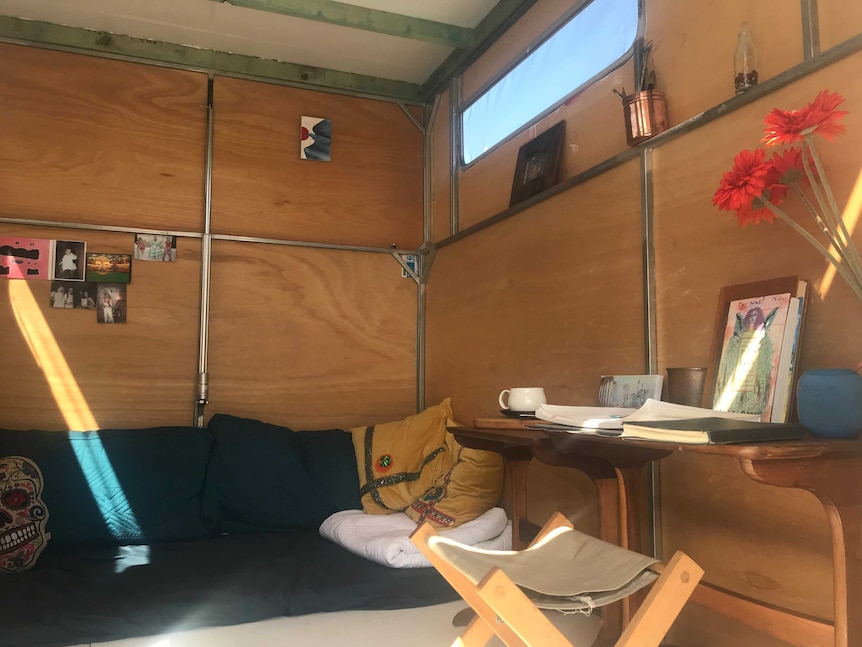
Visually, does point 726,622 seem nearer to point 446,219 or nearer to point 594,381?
point 594,381

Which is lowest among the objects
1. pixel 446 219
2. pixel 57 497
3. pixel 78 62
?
pixel 57 497

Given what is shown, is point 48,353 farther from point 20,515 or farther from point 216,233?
point 216,233

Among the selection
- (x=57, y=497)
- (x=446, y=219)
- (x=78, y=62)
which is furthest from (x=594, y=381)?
(x=78, y=62)

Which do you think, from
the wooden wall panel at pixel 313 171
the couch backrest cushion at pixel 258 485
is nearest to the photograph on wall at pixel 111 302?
the wooden wall panel at pixel 313 171

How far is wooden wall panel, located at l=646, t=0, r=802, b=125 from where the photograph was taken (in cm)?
153

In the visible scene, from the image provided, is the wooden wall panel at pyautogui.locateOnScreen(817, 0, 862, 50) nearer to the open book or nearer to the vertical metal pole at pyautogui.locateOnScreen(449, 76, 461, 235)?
the open book

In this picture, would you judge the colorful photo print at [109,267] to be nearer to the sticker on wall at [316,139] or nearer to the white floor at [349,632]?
the sticker on wall at [316,139]

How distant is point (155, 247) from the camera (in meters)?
3.04

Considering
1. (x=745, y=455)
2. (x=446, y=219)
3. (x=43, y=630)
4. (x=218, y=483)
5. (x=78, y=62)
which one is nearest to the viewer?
(x=745, y=455)

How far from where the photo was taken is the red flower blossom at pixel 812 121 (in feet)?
3.81

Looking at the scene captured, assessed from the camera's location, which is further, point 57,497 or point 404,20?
point 404,20

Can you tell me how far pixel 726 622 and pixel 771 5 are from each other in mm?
1529

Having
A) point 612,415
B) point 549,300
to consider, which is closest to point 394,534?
point 549,300

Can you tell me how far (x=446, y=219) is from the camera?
332cm
